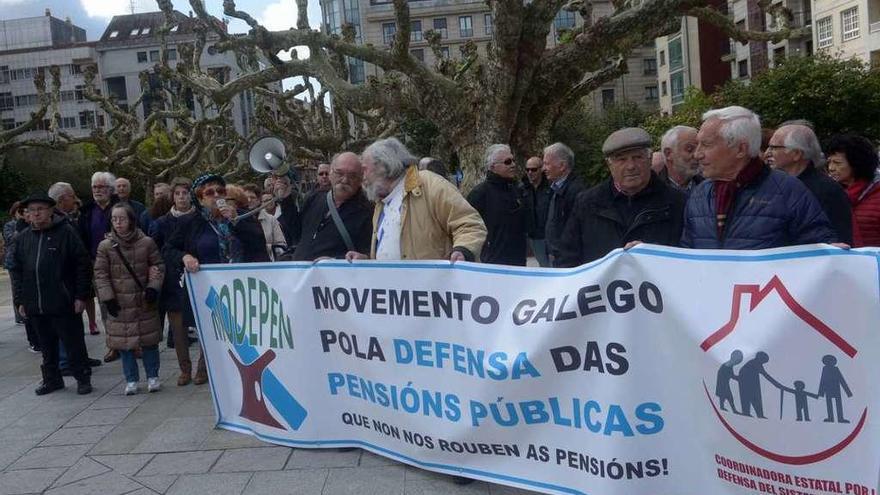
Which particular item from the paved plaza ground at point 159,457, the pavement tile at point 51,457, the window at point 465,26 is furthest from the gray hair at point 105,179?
the window at point 465,26

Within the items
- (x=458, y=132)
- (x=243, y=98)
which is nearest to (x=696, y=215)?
(x=458, y=132)

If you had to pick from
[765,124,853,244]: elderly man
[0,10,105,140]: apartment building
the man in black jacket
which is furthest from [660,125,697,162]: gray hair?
[0,10,105,140]: apartment building

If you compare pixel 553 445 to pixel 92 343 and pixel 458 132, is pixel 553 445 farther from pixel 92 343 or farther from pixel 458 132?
pixel 458 132

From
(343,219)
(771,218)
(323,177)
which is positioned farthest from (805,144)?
(323,177)

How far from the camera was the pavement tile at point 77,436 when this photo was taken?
6012 mm

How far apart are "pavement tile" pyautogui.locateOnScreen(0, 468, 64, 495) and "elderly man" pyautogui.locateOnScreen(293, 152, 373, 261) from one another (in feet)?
6.55

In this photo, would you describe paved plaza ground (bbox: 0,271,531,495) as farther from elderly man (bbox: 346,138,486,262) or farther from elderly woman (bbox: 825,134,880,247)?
elderly woman (bbox: 825,134,880,247)

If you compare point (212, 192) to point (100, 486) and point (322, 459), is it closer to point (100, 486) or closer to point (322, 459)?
point (100, 486)

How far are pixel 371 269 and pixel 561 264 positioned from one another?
1.07 metres

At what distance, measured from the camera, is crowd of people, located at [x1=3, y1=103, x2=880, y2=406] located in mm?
3930

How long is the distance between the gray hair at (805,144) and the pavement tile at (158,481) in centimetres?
398

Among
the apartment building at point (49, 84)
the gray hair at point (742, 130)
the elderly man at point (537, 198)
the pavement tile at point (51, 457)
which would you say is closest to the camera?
the gray hair at point (742, 130)

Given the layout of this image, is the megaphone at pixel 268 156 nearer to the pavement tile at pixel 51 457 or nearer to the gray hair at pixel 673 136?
the pavement tile at pixel 51 457

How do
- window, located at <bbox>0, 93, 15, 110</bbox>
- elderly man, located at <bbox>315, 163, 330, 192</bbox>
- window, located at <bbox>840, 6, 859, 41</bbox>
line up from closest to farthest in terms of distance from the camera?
1. elderly man, located at <bbox>315, 163, 330, 192</bbox>
2. window, located at <bbox>840, 6, 859, 41</bbox>
3. window, located at <bbox>0, 93, 15, 110</bbox>
